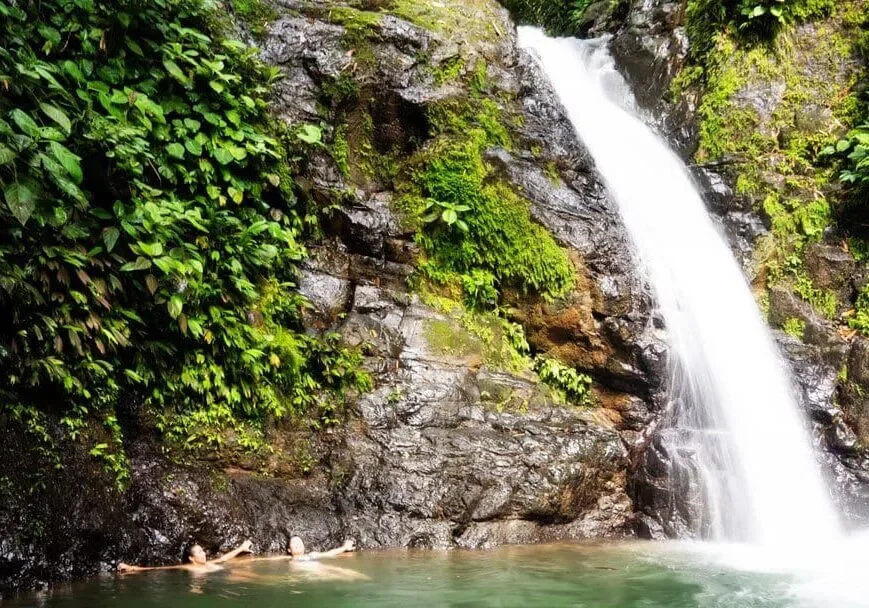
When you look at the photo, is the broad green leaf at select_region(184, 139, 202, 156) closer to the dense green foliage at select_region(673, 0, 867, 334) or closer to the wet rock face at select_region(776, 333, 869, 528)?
the wet rock face at select_region(776, 333, 869, 528)

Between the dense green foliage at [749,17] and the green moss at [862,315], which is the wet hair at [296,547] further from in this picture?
the dense green foliage at [749,17]

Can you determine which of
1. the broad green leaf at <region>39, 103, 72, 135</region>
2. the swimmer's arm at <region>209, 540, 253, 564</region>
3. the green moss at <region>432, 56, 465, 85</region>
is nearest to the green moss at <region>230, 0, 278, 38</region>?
the green moss at <region>432, 56, 465, 85</region>

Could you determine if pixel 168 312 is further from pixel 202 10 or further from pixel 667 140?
pixel 667 140

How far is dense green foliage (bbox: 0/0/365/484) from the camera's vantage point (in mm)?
4656

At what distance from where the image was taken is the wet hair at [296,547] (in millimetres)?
5407

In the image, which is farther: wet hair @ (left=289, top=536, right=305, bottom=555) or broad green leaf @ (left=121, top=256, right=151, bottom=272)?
wet hair @ (left=289, top=536, right=305, bottom=555)

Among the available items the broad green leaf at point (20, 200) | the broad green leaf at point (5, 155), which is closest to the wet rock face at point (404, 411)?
the broad green leaf at point (20, 200)

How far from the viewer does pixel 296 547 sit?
5422mm

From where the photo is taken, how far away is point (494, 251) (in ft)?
26.7

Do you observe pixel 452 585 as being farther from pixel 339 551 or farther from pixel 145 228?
pixel 145 228

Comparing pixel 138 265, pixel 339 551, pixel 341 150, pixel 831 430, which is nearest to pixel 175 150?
pixel 138 265

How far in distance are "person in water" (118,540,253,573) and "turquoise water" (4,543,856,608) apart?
0.11 m

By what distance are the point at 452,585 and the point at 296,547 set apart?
60.2 inches

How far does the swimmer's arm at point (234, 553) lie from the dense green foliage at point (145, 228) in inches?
39.8
